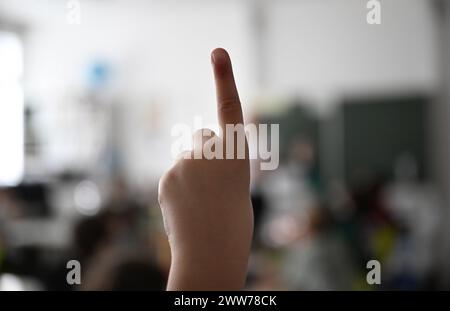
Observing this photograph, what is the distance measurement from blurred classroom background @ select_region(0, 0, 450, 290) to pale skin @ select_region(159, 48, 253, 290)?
3.30 metres

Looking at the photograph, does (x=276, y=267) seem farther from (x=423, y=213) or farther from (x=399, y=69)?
(x=399, y=69)

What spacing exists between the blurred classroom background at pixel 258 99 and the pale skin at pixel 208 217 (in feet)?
10.8

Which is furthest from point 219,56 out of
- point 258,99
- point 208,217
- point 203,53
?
point 258,99

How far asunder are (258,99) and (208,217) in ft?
15.5

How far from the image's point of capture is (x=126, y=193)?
4102 mm

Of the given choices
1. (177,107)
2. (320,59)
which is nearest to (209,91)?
(177,107)

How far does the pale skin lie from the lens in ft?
1.60

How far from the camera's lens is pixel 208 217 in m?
0.49

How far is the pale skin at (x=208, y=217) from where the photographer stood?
49 centimetres
